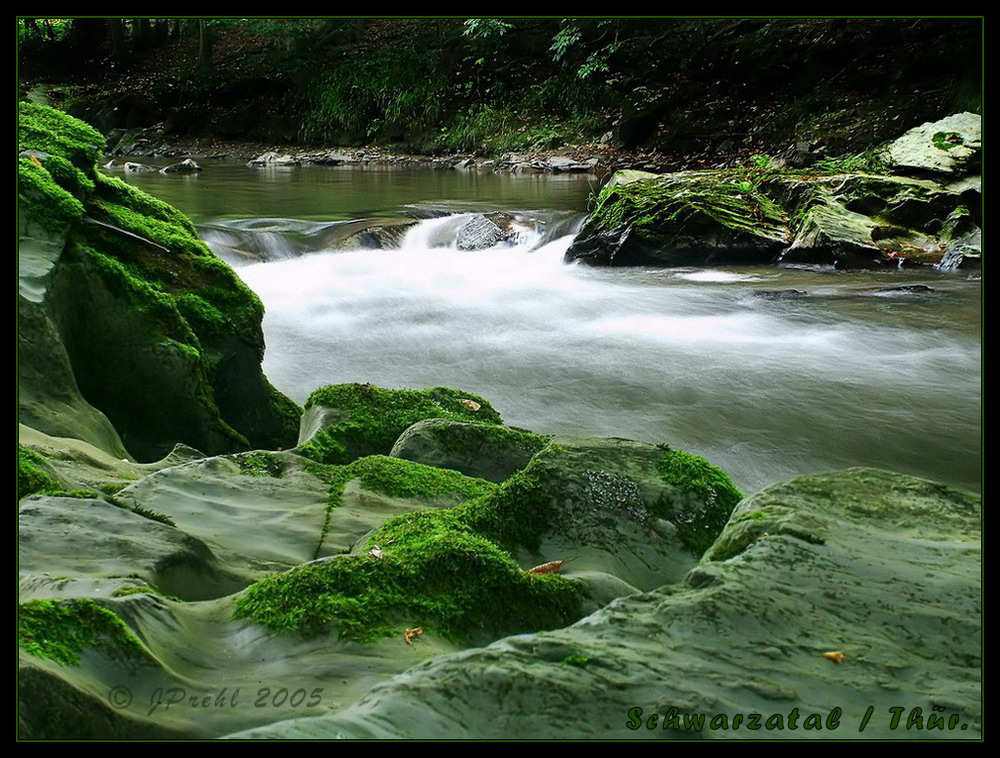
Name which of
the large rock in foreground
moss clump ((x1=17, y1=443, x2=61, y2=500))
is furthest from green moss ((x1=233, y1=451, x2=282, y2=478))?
the large rock in foreground

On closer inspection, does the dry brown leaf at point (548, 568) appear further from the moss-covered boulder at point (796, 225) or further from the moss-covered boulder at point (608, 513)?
the moss-covered boulder at point (796, 225)

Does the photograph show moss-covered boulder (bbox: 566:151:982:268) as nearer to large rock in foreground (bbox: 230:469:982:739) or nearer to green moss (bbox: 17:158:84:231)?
green moss (bbox: 17:158:84:231)

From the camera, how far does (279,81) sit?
3231cm

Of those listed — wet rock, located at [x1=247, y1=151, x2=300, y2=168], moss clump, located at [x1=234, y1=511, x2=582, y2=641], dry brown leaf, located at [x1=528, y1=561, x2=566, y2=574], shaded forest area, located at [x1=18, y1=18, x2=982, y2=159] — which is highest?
shaded forest area, located at [x1=18, y1=18, x2=982, y2=159]

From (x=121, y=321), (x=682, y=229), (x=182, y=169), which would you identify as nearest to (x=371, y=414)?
(x=121, y=321)

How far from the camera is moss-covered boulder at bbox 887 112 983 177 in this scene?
13172 mm

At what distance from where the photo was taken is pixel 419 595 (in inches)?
94.0

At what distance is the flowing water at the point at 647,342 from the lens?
21.1 ft

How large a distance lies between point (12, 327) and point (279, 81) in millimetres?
33121

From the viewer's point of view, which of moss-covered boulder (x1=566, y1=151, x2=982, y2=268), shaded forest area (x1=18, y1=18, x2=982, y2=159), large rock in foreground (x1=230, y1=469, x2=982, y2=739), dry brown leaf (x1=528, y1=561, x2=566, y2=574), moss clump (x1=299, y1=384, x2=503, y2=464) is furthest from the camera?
shaded forest area (x1=18, y1=18, x2=982, y2=159)

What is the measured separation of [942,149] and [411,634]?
14266mm

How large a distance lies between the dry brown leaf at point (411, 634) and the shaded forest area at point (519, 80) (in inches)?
725

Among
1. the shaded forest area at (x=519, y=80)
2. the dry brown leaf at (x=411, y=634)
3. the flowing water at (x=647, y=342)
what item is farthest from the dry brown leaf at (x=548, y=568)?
the shaded forest area at (x=519, y=80)

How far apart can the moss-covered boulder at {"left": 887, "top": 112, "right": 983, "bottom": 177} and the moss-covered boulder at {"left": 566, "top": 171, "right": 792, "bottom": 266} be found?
7.82ft
